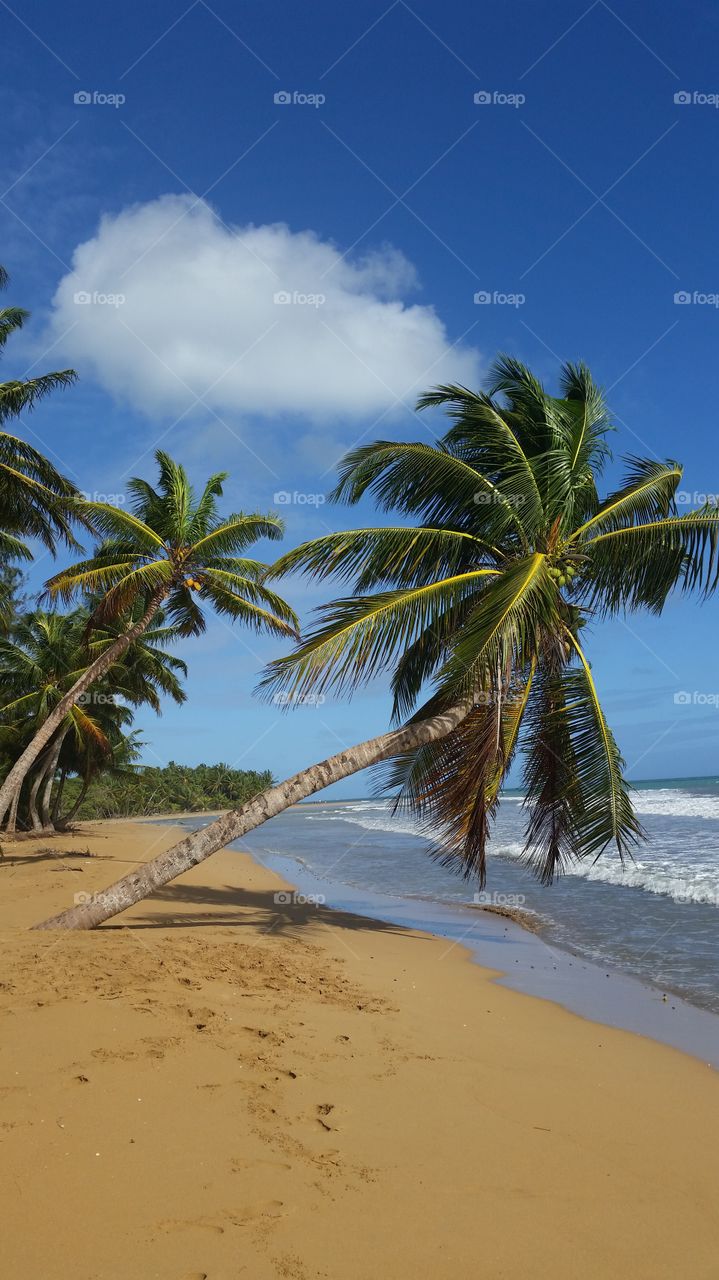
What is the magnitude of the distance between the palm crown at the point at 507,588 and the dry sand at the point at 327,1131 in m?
2.71

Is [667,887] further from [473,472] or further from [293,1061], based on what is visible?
[293,1061]

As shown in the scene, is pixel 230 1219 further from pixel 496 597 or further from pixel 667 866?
pixel 667 866

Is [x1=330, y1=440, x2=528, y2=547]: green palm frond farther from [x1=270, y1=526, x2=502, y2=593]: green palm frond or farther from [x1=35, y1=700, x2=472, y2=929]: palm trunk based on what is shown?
[x1=35, y1=700, x2=472, y2=929]: palm trunk

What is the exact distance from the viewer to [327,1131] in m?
4.00

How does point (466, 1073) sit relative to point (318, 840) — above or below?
above

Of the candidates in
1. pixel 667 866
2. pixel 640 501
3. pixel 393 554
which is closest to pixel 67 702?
pixel 393 554

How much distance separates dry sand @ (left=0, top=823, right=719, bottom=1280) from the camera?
119 inches

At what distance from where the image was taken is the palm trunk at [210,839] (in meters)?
8.27

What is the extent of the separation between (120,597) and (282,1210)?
1284 cm

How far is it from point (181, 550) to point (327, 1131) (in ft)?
45.1

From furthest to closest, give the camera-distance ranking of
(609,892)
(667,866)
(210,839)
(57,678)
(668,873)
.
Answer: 1. (57,678)
2. (667,866)
3. (668,873)
4. (609,892)
5. (210,839)

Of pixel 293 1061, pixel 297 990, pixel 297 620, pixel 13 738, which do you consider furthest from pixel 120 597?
pixel 13 738

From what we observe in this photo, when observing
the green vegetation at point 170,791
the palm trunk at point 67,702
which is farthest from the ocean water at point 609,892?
the green vegetation at point 170,791

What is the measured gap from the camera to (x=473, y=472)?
9992 millimetres
